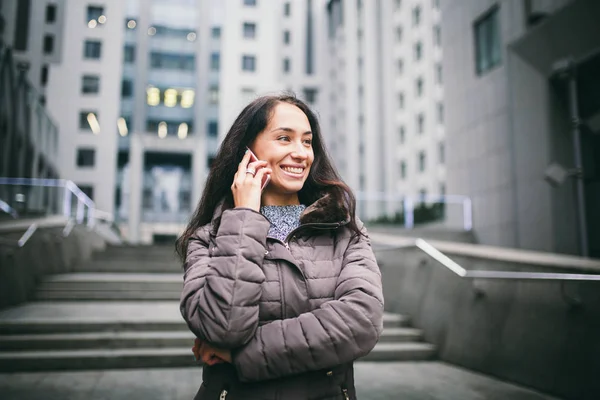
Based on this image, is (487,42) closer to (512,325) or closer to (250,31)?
(512,325)

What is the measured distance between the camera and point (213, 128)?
1433 inches

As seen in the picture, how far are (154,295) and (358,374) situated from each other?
13.1 ft

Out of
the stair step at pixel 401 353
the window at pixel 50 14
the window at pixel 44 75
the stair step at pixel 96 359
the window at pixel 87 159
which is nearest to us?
the stair step at pixel 96 359

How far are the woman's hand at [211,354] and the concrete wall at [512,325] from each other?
3.54 meters

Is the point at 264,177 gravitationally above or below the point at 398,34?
below

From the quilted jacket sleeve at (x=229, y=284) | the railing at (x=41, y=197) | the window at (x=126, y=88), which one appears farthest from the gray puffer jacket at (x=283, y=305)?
the window at (x=126, y=88)

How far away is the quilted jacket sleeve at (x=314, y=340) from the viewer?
1.66 meters

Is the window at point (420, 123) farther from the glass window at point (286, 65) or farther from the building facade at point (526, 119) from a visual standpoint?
the building facade at point (526, 119)

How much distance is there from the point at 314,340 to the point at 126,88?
3576 cm

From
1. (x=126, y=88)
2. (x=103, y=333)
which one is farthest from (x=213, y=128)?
(x=103, y=333)

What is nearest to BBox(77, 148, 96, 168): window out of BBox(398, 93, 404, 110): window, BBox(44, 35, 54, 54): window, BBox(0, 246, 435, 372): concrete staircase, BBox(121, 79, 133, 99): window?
BBox(121, 79, 133, 99): window

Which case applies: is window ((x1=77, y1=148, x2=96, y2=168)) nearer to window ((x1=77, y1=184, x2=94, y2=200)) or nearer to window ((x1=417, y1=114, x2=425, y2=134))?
window ((x1=77, y1=184, x2=94, y2=200))

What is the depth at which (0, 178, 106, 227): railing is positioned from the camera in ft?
36.9

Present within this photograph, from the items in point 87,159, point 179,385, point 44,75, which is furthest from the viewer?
point 87,159
